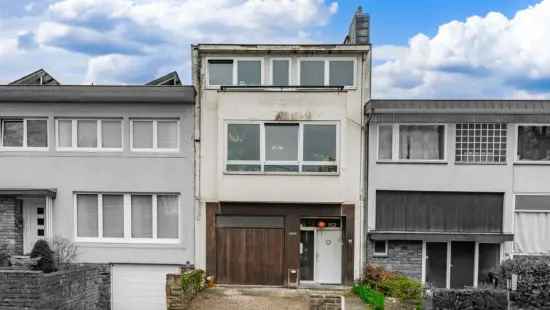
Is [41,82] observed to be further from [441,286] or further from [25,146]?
[441,286]

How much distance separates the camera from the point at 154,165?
13.3 metres

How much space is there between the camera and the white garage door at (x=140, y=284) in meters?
13.5

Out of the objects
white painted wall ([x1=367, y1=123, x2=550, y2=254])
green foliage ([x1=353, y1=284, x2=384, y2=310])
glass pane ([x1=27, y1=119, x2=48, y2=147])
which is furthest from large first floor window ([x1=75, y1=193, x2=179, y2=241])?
white painted wall ([x1=367, y1=123, x2=550, y2=254])

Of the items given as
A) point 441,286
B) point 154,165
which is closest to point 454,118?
Result: point 441,286

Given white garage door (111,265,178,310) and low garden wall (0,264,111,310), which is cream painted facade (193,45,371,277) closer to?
white garage door (111,265,178,310)

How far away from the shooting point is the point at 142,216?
44.7 feet

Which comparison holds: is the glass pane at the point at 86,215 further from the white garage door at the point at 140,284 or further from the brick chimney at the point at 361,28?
the brick chimney at the point at 361,28

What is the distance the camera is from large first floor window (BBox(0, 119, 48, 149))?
1348cm

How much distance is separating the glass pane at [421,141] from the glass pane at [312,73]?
321 centimetres

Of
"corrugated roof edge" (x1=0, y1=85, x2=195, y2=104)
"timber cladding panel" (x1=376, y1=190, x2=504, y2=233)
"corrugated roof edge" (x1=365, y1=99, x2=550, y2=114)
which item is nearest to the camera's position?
"corrugated roof edge" (x1=365, y1=99, x2=550, y2=114)

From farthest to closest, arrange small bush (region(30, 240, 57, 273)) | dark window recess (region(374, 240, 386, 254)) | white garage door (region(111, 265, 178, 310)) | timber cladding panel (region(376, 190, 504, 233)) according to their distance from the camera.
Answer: white garage door (region(111, 265, 178, 310))
dark window recess (region(374, 240, 386, 254))
timber cladding panel (region(376, 190, 504, 233))
small bush (region(30, 240, 57, 273))

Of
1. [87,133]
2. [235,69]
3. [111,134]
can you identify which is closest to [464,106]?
[235,69]

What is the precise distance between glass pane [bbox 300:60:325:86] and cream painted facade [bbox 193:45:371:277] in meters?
0.24

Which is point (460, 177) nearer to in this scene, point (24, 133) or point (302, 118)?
point (302, 118)
